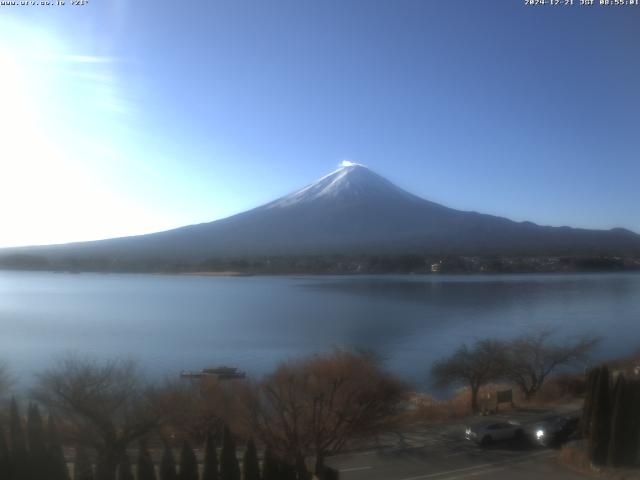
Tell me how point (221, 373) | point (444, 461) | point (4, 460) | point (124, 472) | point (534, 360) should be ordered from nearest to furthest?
point (4, 460) → point (124, 472) → point (444, 461) → point (221, 373) → point (534, 360)

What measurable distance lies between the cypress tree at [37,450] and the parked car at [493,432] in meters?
4.15

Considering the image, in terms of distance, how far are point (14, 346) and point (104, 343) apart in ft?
5.73

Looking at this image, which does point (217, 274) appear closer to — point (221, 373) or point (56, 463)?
point (221, 373)

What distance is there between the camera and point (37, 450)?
4262 mm

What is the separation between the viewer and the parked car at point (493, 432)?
6.43 meters

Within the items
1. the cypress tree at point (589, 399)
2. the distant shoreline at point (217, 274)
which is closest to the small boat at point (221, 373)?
the cypress tree at point (589, 399)

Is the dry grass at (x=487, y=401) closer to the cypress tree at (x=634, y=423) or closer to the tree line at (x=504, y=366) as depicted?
the tree line at (x=504, y=366)

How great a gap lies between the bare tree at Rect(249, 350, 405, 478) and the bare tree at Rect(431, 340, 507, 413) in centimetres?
298

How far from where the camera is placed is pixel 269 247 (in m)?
42.8

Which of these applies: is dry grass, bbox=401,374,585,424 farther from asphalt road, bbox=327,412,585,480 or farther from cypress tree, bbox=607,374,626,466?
cypress tree, bbox=607,374,626,466

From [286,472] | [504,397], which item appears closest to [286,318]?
[504,397]

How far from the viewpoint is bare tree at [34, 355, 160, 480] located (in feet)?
16.7

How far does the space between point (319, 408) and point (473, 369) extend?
171 inches

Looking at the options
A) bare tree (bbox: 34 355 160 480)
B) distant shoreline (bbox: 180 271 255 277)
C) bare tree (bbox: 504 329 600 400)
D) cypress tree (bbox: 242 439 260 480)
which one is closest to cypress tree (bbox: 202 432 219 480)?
cypress tree (bbox: 242 439 260 480)
